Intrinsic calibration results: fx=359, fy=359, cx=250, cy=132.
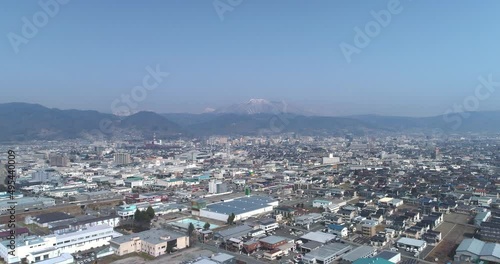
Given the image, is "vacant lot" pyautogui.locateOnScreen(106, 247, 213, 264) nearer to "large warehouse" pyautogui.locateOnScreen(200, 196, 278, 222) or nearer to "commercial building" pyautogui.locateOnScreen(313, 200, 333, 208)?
"large warehouse" pyautogui.locateOnScreen(200, 196, 278, 222)

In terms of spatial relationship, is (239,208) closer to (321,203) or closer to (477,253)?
(321,203)

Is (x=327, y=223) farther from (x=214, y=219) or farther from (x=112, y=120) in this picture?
(x=112, y=120)

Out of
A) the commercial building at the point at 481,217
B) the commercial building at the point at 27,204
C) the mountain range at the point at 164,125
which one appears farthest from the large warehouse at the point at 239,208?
the mountain range at the point at 164,125

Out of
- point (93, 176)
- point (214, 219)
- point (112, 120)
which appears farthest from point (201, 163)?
point (112, 120)

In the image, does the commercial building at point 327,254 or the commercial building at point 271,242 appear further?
the commercial building at point 271,242

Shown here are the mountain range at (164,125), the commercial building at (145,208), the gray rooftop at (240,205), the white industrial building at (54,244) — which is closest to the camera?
the white industrial building at (54,244)

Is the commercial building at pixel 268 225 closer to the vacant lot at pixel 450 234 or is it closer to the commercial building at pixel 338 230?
the commercial building at pixel 338 230

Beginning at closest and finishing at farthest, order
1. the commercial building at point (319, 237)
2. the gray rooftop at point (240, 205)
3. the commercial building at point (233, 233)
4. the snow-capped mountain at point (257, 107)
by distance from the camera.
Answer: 1. the commercial building at point (319, 237)
2. the commercial building at point (233, 233)
3. the gray rooftop at point (240, 205)
4. the snow-capped mountain at point (257, 107)
